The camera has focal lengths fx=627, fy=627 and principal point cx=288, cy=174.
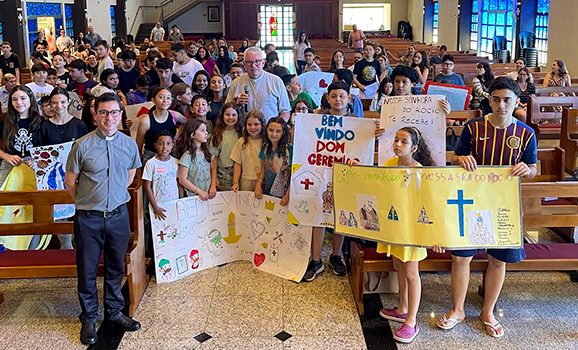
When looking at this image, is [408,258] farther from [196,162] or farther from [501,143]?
[196,162]

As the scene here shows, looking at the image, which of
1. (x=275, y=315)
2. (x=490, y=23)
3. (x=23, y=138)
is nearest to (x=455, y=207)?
(x=275, y=315)

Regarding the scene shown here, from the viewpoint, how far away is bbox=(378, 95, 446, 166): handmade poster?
4.32 meters

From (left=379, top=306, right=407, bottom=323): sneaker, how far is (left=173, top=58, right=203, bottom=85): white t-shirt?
4.38m

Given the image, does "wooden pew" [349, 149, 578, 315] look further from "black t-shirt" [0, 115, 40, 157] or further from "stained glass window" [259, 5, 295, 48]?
"stained glass window" [259, 5, 295, 48]

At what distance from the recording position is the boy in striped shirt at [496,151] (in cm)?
371

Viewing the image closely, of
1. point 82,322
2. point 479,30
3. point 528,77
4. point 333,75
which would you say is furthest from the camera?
point 479,30

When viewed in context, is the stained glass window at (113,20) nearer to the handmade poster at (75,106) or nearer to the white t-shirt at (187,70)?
the white t-shirt at (187,70)

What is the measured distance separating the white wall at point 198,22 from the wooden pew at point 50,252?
28.1 m

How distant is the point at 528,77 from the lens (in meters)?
9.05

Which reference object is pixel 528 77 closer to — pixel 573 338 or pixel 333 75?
pixel 333 75

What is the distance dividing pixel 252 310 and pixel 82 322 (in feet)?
3.69

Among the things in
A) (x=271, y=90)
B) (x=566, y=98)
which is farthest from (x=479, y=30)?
(x=271, y=90)

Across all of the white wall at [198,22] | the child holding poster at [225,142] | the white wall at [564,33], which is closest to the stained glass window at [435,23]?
the white wall at [198,22]

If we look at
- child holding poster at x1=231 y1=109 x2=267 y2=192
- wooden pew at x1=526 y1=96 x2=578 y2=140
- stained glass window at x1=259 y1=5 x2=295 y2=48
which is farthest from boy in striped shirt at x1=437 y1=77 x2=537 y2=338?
stained glass window at x1=259 y1=5 x2=295 y2=48
